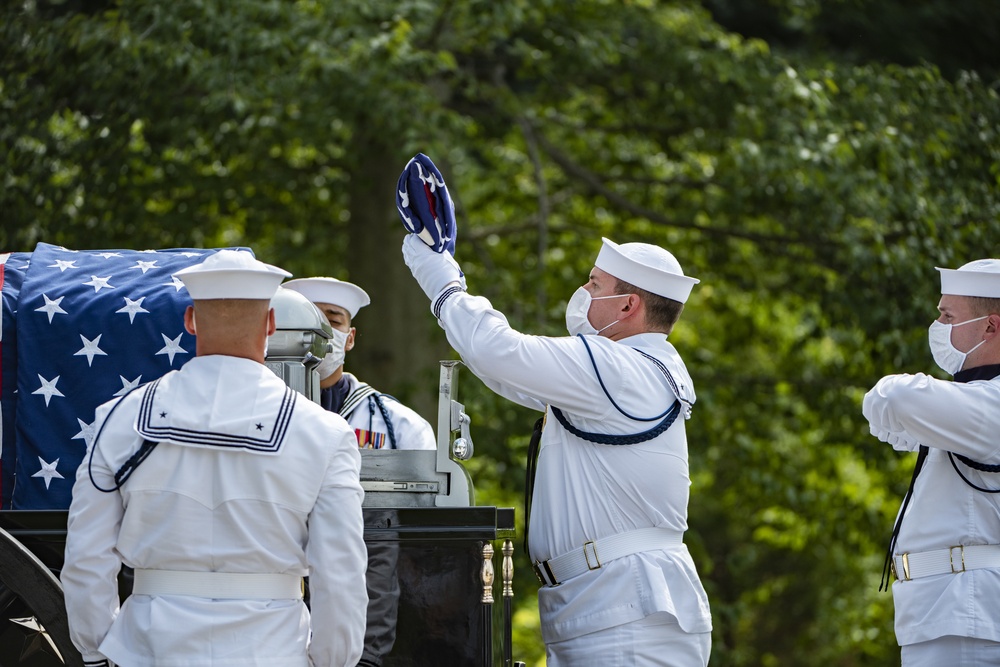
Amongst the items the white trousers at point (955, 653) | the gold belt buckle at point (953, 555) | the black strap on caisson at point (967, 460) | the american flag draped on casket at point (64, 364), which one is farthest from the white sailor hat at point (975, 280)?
the american flag draped on casket at point (64, 364)

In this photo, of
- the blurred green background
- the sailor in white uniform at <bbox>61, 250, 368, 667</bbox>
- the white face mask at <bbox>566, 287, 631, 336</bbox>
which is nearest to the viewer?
the sailor in white uniform at <bbox>61, 250, 368, 667</bbox>

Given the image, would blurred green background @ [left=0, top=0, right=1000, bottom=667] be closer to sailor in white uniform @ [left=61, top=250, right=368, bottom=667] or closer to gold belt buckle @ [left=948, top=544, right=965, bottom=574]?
gold belt buckle @ [left=948, top=544, right=965, bottom=574]

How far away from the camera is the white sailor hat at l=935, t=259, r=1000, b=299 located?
13.6 feet

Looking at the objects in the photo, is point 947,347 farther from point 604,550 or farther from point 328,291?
point 328,291

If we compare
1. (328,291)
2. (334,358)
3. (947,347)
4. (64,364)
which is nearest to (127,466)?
(64,364)

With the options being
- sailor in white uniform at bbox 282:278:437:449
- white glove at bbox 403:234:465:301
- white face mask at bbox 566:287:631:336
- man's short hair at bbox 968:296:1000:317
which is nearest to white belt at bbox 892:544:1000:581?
man's short hair at bbox 968:296:1000:317

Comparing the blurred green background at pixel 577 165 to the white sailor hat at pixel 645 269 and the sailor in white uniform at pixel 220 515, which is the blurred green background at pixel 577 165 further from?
the sailor in white uniform at pixel 220 515

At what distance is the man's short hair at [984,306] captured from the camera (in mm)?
4138

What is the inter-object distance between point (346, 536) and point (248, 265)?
0.73 meters

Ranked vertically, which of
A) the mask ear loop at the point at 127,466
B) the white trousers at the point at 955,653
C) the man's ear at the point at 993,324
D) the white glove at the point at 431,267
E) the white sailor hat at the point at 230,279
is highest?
the white sailor hat at the point at 230,279

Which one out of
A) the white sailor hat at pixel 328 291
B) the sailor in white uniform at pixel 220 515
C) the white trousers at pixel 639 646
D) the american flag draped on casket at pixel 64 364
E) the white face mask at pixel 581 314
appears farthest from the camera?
the white sailor hat at pixel 328 291

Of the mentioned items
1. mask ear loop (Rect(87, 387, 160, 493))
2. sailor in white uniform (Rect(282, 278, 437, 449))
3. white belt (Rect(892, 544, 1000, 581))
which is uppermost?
mask ear loop (Rect(87, 387, 160, 493))

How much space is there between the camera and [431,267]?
3865 mm

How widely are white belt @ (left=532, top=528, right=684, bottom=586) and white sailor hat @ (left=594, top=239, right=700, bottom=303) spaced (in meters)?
0.80
